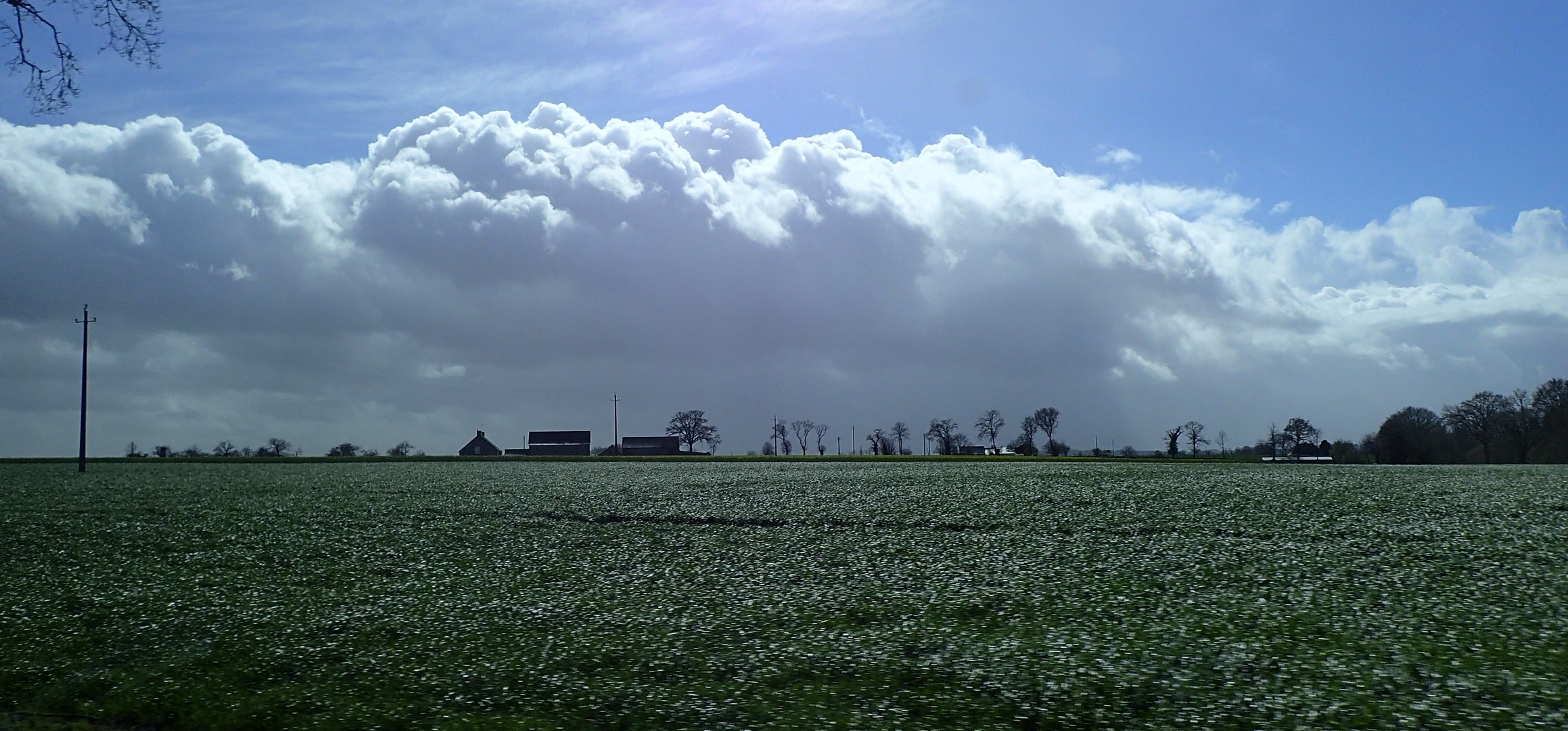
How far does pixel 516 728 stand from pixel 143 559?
2142 centimetres

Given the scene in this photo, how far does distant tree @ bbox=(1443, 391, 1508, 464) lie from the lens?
130962 mm

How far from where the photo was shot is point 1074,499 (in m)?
39.2

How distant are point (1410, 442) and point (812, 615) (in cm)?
12610

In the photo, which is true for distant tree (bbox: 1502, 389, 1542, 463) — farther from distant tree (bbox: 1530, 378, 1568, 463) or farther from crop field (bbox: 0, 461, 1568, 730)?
crop field (bbox: 0, 461, 1568, 730)

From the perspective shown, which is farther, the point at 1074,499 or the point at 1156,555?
the point at 1074,499

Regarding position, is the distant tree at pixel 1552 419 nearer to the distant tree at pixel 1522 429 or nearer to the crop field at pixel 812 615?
the distant tree at pixel 1522 429

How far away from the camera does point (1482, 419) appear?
132625 mm

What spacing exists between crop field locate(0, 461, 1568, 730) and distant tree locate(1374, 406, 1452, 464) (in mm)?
89402

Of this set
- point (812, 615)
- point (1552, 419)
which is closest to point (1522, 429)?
point (1552, 419)

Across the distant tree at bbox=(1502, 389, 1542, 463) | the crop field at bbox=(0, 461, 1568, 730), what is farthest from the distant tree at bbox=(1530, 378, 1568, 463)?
the crop field at bbox=(0, 461, 1568, 730)

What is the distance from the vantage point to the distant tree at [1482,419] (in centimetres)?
13096

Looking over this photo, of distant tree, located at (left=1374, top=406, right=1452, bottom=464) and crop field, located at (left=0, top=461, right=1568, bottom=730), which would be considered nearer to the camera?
crop field, located at (left=0, top=461, right=1568, bottom=730)

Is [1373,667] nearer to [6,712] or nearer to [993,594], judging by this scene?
[993,594]

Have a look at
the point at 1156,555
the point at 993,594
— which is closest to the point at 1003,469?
the point at 1156,555
